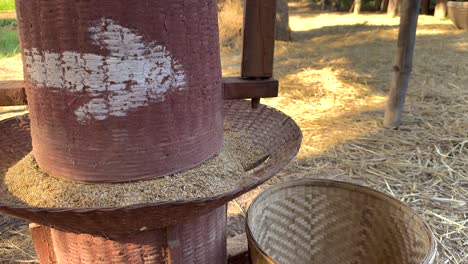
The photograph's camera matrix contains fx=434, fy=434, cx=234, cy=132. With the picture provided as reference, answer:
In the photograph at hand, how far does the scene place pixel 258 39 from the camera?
1.37m

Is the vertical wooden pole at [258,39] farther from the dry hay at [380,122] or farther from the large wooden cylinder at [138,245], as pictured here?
the dry hay at [380,122]

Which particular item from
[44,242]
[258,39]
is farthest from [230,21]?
[44,242]

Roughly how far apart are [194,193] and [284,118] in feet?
1.92

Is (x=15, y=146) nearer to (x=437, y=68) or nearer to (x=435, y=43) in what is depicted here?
(x=437, y=68)

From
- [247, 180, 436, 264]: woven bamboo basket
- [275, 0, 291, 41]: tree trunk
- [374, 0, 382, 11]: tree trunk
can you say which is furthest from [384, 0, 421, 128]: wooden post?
[374, 0, 382, 11]: tree trunk

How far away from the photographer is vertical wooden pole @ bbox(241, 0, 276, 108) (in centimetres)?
133

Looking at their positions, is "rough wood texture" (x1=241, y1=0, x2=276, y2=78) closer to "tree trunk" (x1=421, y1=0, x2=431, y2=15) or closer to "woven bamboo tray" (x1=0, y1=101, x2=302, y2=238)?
"woven bamboo tray" (x1=0, y1=101, x2=302, y2=238)

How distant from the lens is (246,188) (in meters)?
1.12

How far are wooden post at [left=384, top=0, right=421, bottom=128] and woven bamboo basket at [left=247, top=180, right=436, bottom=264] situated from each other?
6.97 ft

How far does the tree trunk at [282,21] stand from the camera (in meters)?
7.46

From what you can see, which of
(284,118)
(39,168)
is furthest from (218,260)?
(39,168)

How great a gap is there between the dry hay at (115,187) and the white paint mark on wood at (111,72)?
0.67ft

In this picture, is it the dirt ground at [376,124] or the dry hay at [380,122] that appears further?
the dry hay at [380,122]

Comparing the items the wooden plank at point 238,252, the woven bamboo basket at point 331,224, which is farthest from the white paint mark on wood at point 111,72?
the wooden plank at point 238,252
